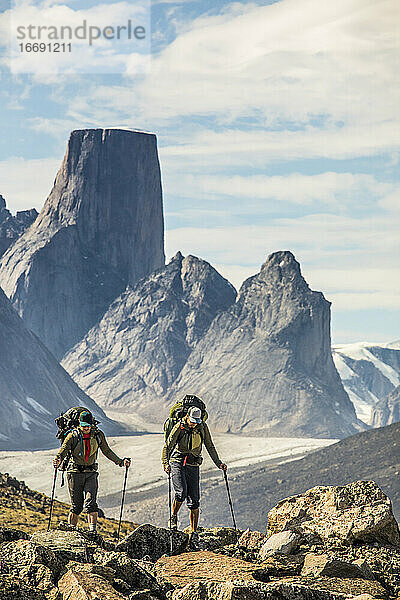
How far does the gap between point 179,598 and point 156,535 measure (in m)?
3.19

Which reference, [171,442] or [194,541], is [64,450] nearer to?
[171,442]

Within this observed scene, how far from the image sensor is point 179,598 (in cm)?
820

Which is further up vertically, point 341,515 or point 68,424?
point 68,424

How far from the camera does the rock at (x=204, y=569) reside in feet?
31.8

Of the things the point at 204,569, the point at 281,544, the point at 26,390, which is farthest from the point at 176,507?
the point at 26,390

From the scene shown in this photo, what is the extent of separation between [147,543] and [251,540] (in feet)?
7.73

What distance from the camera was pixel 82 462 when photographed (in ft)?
42.1

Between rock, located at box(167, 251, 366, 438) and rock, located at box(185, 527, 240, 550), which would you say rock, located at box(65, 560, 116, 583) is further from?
Answer: rock, located at box(167, 251, 366, 438)

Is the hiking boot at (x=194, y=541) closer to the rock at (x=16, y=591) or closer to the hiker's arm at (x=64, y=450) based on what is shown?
the hiker's arm at (x=64, y=450)

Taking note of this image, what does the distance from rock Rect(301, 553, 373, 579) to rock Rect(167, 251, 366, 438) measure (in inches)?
6262

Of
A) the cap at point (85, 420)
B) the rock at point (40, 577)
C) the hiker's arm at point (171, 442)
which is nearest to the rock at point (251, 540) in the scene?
the hiker's arm at point (171, 442)

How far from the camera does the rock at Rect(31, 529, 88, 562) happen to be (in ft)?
31.4

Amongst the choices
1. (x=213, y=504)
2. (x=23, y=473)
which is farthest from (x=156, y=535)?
(x=23, y=473)

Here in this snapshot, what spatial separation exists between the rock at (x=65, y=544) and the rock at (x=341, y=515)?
11.0 ft
